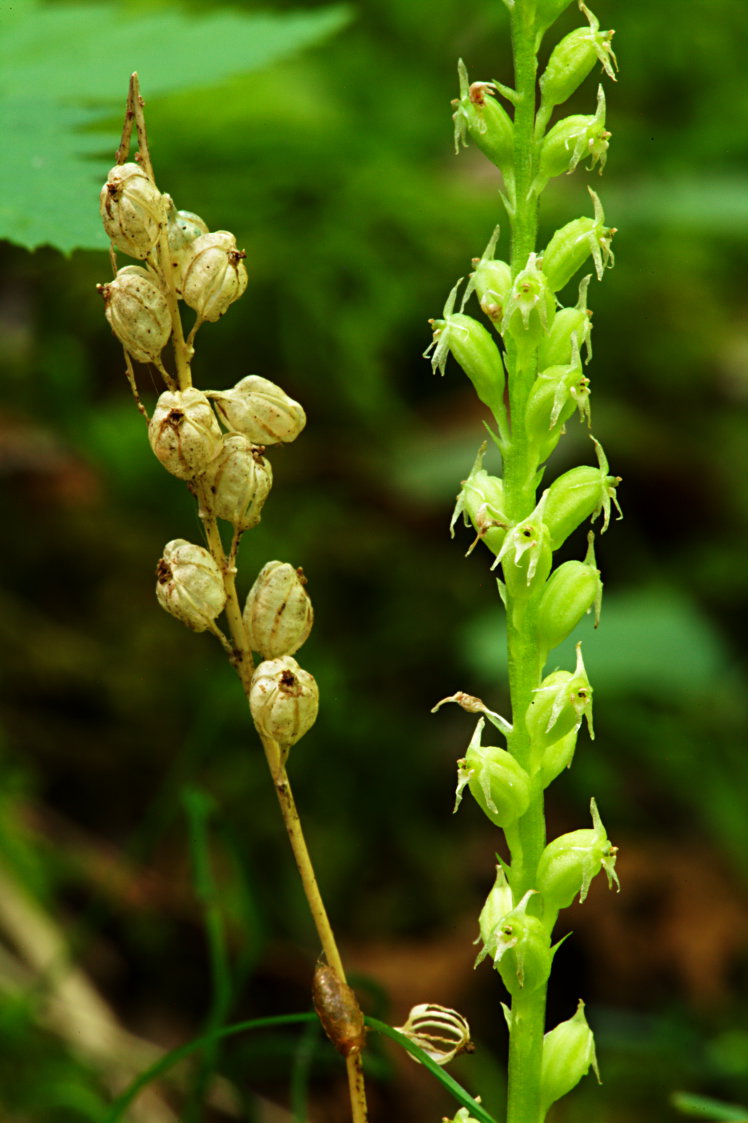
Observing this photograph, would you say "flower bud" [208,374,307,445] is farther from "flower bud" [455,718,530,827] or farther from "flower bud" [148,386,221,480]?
"flower bud" [455,718,530,827]

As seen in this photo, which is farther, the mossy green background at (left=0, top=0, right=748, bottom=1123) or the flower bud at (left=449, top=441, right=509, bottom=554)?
the mossy green background at (left=0, top=0, right=748, bottom=1123)

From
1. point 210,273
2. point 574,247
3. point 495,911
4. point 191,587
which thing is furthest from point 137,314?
point 495,911

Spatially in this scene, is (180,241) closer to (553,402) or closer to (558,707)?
(553,402)

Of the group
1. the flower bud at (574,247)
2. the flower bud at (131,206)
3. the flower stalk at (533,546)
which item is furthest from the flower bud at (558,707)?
the flower bud at (131,206)

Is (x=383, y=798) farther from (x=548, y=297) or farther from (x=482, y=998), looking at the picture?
(x=548, y=297)

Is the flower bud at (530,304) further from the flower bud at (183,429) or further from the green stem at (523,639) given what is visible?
the flower bud at (183,429)

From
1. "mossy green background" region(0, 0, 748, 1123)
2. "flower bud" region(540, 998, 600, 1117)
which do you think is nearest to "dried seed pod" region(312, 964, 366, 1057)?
"flower bud" region(540, 998, 600, 1117)
